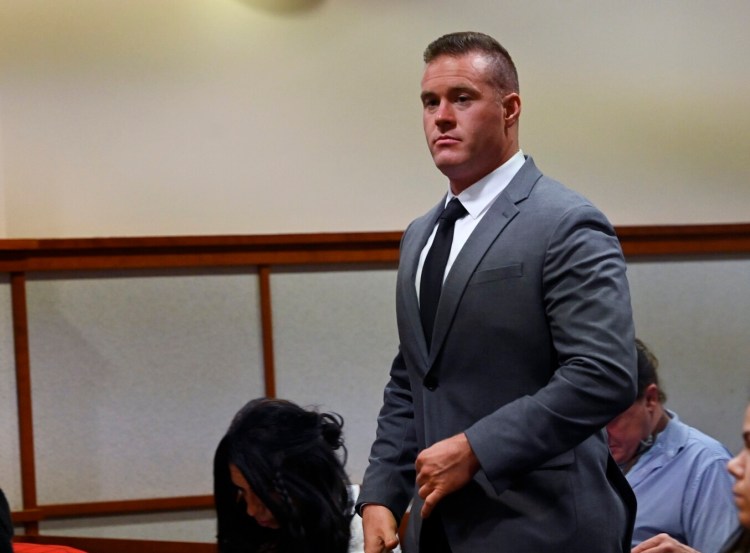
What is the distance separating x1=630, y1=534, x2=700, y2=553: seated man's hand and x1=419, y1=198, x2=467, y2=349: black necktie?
818 millimetres

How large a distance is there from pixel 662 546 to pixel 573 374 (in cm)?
85

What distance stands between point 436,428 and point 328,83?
276 centimetres

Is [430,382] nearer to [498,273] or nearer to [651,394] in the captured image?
[498,273]

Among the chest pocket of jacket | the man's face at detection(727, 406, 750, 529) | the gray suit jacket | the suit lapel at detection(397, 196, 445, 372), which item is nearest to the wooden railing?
the suit lapel at detection(397, 196, 445, 372)

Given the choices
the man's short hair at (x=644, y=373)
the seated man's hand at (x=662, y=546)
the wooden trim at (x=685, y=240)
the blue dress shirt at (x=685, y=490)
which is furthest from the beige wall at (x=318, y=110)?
the seated man's hand at (x=662, y=546)

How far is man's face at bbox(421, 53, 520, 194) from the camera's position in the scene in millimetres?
1775

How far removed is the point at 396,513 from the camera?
1.89 meters

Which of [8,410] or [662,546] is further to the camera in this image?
[8,410]

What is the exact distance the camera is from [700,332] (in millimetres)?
4469

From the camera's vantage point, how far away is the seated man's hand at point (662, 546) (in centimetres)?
224

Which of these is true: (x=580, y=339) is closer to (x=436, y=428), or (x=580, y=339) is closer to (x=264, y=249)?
(x=436, y=428)

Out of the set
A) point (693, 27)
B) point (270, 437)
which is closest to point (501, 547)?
point (270, 437)

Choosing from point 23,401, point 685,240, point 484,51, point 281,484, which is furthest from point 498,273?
point 685,240

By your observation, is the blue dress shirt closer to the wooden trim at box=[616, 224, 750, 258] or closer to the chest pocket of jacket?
the chest pocket of jacket
